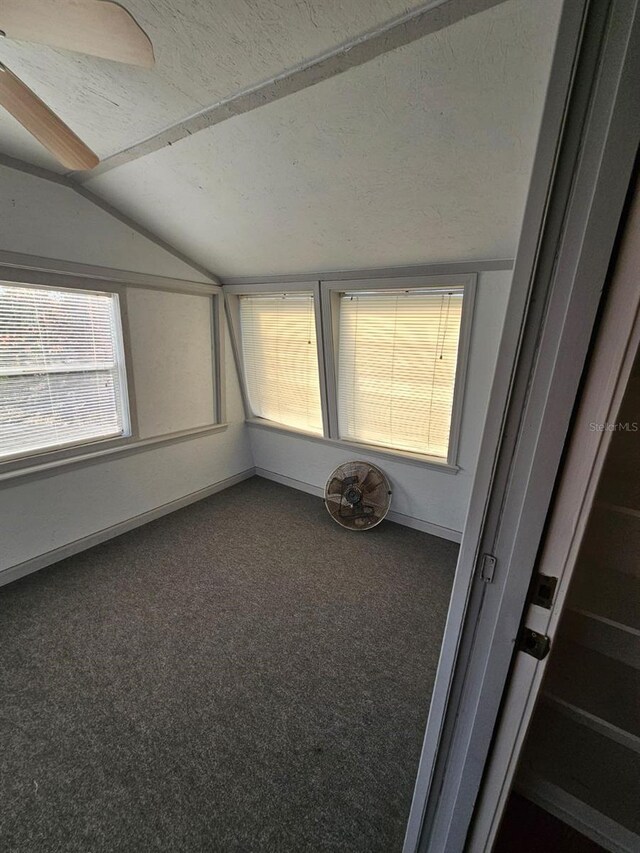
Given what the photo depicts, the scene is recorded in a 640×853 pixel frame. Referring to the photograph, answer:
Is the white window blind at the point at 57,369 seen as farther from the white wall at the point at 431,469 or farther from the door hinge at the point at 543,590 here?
the door hinge at the point at 543,590

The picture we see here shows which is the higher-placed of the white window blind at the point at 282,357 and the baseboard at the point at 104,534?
the white window blind at the point at 282,357

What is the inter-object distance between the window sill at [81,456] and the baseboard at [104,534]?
1.83 feet

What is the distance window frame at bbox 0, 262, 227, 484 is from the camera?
2.08 meters

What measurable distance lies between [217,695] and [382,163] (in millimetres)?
2463

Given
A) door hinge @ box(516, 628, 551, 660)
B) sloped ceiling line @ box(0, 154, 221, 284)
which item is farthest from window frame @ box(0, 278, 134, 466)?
door hinge @ box(516, 628, 551, 660)

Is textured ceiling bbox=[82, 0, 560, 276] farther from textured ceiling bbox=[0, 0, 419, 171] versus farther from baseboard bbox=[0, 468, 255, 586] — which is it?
baseboard bbox=[0, 468, 255, 586]

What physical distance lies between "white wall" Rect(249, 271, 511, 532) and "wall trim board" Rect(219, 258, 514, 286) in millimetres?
66

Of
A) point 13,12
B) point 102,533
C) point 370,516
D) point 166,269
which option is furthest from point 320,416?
point 13,12

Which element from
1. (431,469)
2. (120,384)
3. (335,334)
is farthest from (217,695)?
(335,334)

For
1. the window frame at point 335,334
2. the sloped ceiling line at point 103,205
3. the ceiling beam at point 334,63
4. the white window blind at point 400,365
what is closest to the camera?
the ceiling beam at point 334,63

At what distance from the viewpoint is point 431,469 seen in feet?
9.16

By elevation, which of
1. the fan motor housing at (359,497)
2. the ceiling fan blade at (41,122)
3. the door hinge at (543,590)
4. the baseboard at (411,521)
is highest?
the ceiling fan blade at (41,122)

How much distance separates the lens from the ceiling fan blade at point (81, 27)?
0.76 meters

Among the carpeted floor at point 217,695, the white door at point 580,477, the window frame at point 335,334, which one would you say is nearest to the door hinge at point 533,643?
the white door at point 580,477
